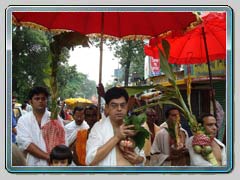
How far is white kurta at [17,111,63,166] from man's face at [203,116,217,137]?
4.69ft

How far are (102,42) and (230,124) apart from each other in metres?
1.33

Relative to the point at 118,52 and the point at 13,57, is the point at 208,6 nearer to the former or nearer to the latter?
the point at 118,52

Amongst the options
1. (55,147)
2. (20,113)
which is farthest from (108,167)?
(20,113)

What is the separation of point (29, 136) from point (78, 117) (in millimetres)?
459

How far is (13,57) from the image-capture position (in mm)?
6266

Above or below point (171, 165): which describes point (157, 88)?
above

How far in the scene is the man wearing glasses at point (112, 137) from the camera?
20.3 ft

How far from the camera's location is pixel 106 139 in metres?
6.20

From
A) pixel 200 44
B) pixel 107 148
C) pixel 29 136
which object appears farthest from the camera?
pixel 200 44

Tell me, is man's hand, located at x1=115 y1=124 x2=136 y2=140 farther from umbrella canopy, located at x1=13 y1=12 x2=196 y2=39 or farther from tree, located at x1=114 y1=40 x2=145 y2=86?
umbrella canopy, located at x1=13 y1=12 x2=196 y2=39

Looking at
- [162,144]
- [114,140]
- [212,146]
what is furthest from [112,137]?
[212,146]

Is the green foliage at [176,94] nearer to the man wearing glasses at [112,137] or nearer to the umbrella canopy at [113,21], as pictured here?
the umbrella canopy at [113,21]

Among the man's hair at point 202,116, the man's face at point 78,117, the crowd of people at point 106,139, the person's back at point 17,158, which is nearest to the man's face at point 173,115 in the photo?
the crowd of people at point 106,139

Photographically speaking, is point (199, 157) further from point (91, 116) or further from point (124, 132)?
point (91, 116)
